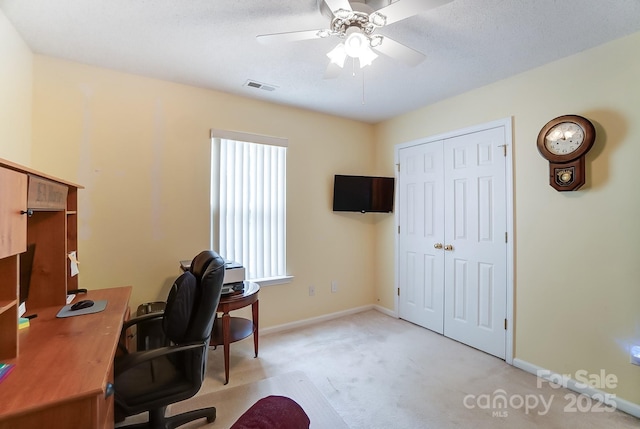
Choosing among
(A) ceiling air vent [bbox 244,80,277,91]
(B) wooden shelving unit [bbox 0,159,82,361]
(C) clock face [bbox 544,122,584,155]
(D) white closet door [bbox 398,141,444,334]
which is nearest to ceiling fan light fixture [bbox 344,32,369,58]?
(A) ceiling air vent [bbox 244,80,277,91]

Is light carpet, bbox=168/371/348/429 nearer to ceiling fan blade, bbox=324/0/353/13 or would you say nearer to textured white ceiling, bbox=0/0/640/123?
ceiling fan blade, bbox=324/0/353/13

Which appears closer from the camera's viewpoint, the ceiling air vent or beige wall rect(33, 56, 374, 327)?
beige wall rect(33, 56, 374, 327)

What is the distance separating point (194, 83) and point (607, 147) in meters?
3.25

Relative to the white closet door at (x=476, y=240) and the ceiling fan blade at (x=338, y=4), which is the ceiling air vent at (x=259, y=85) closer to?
the ceiling fan blade at (x=338, y=4)

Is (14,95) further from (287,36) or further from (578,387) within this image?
(578,387)

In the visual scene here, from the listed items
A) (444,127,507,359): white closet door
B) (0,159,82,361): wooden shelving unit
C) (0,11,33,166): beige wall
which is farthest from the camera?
(444,127,507,359): white closet door

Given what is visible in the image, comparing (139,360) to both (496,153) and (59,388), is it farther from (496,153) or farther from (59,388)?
(496,153)

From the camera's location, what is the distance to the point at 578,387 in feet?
6.96

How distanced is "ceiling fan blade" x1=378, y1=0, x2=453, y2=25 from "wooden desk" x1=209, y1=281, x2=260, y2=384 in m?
2.10

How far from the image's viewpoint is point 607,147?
2010mm

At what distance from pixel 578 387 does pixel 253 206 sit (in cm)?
304

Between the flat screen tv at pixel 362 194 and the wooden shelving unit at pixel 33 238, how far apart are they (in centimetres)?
243

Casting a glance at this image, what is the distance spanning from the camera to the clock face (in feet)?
6.82

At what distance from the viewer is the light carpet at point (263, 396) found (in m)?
1.83
